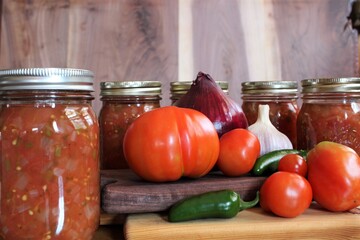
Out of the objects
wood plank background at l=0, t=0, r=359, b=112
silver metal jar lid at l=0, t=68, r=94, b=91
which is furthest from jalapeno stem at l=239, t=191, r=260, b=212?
wood plank background at l=0, t=0, r=359, b=112

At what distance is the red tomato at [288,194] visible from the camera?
0.62 m

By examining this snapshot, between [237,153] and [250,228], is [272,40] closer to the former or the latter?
[237,153]

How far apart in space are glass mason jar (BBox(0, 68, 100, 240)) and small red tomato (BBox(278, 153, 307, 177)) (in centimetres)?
31

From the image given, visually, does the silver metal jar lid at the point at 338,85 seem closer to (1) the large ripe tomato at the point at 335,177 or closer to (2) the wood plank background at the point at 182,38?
(1) the large ripe tomato at the point at 335,177

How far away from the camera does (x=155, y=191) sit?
25.5 inches

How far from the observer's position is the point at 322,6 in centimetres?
144

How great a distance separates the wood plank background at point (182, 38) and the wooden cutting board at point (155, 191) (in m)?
0.73

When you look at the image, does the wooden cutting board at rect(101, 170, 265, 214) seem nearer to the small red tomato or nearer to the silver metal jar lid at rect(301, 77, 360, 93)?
the small red tomato

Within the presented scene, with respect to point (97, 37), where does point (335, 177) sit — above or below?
below

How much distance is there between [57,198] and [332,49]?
1147 mm

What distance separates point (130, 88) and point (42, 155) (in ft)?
1.13

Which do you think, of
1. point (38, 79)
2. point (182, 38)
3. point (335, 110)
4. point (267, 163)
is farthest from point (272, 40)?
point (38, 79)

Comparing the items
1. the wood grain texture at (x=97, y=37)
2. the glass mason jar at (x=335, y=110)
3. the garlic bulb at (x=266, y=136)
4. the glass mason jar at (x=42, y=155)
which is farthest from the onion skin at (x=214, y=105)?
the wood grain texture at (x=97, y=37)

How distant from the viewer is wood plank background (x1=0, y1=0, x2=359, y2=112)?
52.6 inches
